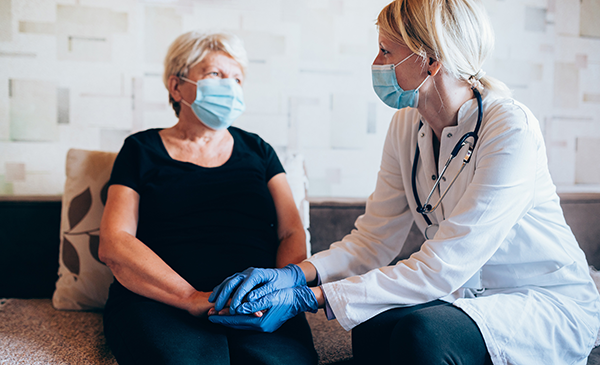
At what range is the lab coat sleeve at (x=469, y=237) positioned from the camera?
0.85 meters

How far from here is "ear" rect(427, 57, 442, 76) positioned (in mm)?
988

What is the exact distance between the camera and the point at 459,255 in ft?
2.82

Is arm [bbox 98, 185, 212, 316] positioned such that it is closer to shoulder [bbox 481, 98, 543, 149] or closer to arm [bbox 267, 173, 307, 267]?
arm [bbox 267, 173, 307, 267]

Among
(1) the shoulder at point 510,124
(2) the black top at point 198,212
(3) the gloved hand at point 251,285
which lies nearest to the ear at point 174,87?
(2) the black top at point 198,212

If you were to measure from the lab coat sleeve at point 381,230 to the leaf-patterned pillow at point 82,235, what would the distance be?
815mm

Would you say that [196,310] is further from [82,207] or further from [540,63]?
[540,63]

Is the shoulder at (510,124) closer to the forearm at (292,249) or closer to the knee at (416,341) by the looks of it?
the knee at (416,341)

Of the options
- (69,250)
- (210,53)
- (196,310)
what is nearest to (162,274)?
(196,310)

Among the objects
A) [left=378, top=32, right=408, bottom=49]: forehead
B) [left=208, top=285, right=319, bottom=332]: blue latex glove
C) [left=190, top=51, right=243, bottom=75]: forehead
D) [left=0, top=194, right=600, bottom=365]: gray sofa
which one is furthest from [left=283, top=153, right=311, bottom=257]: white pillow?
[left=378, top=32, right=408, bottom=49]: forehead

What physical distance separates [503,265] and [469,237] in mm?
196

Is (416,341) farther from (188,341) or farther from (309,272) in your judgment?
(188,341)

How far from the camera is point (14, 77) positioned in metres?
1.67

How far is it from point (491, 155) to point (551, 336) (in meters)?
0.41

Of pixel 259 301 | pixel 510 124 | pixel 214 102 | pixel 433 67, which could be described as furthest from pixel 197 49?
pixel 510 124
